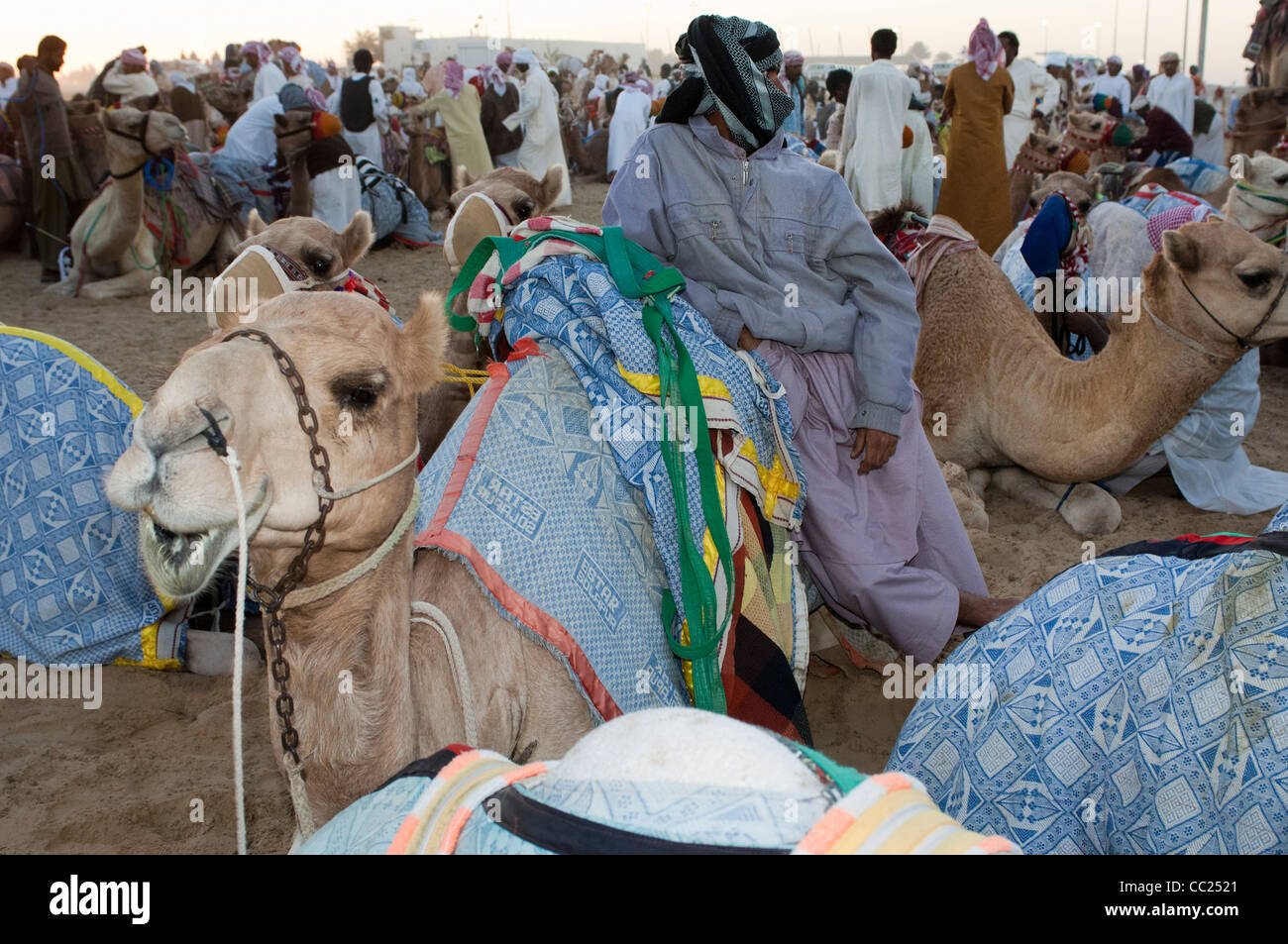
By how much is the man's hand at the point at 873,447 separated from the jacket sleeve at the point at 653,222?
0.49m

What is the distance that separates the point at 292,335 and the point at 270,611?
0.49m

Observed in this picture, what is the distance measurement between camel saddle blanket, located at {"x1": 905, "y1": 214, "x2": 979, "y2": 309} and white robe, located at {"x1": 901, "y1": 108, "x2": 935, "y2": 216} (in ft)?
13.0

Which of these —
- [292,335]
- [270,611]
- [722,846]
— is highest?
[292,335]

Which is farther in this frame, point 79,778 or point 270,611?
point 79,778

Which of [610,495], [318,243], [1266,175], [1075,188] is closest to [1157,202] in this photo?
[1075,188]

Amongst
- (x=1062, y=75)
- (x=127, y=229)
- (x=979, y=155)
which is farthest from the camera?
(x=1062, y=75)

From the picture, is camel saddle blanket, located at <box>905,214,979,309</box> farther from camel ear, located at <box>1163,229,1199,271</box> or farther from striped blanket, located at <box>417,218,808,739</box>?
striped blanket, located at <box>417,218,808,739</box>

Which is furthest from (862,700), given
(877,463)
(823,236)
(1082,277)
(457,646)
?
(1082,277)

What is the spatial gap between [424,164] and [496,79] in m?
3.37

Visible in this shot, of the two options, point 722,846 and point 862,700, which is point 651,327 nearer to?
point 862,700

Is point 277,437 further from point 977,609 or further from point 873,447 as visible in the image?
point 977,609

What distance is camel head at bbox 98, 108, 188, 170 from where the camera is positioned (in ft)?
29.7

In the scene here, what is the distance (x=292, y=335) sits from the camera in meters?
1.72

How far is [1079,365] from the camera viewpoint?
4.73 metres
